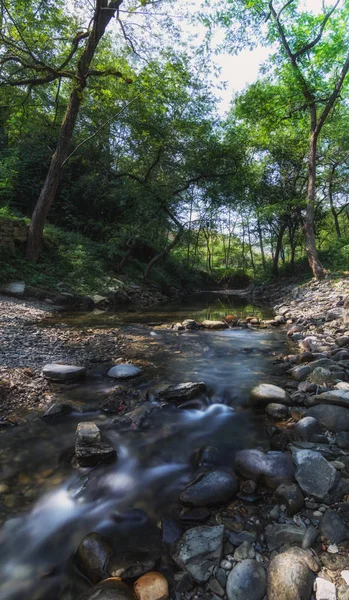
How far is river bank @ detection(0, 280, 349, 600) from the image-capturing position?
1475 millimetres

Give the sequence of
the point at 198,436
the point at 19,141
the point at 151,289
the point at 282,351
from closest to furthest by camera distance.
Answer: the point at 198,436, the point at 282,351, the point at 19,141, the point at 151,289

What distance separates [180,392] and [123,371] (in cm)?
99

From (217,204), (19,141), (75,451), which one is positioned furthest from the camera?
(217,204)

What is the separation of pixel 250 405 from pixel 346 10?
576 inches

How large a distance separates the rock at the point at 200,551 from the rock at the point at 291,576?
30 centimetres

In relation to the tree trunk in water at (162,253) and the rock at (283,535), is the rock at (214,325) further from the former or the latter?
the tree trunk in water at (162,253)

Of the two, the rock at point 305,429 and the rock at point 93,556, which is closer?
the rock at point 93,556

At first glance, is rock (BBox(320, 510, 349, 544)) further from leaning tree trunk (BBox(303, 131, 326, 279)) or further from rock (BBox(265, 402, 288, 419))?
leaning tree trunk (BBox(303, 131, 326, 279))

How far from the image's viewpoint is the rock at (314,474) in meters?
1.91

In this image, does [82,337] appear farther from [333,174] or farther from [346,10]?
[333,174]

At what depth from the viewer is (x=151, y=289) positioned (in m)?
16.1

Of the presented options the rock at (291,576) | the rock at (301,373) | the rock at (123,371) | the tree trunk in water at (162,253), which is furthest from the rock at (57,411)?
the tree trunk in water at (162,253)

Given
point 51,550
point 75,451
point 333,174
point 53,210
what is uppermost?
point 333,174

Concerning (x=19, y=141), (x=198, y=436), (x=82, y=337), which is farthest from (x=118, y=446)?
(x=19, y=141)
